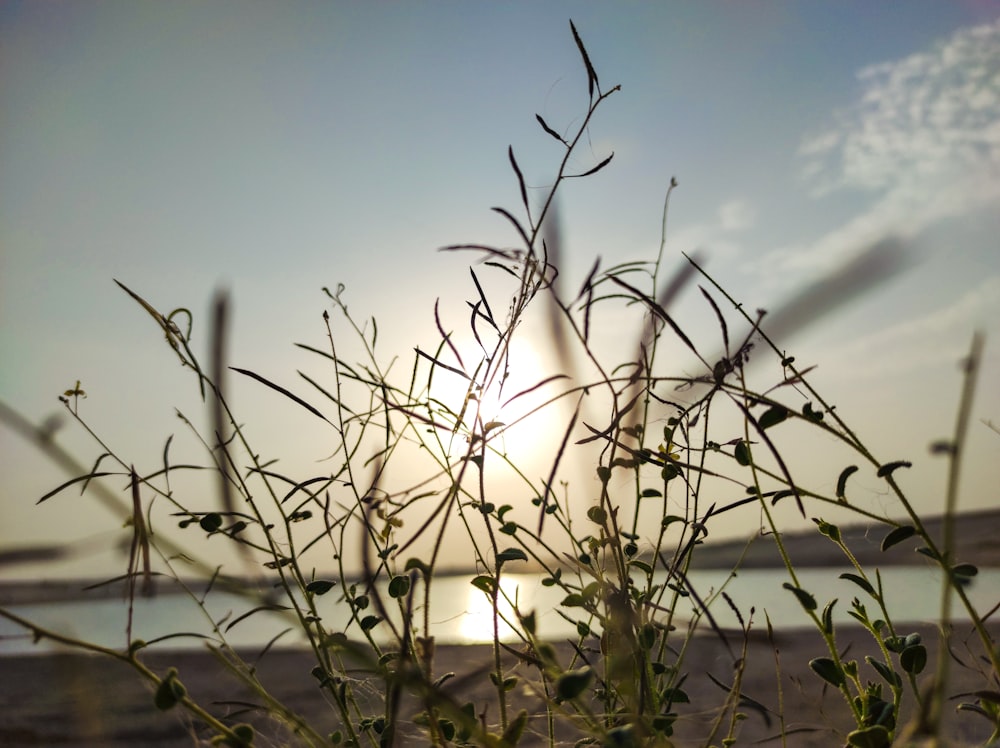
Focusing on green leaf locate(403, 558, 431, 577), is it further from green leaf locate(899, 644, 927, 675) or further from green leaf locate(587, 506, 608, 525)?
green leaf locate(899, 644, 927, 675)

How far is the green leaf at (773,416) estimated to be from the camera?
0.59 meters

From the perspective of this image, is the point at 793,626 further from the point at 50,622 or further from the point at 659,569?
the point at 50,622

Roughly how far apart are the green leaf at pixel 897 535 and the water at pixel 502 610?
0.19 feet

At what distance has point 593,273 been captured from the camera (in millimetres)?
533

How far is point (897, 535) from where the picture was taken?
2.23 ft

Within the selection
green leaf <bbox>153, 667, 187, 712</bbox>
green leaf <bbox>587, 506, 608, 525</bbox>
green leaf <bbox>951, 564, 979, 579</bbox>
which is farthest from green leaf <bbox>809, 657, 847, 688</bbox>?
green leaf <bbox>153, 667, 187, 712</bbox>

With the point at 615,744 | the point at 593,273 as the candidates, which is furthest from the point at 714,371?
the point at 615,744

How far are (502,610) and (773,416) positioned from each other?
0.48m

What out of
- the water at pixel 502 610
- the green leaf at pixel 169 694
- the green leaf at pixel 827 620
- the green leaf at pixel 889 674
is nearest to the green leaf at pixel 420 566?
the water at pixel 502 610

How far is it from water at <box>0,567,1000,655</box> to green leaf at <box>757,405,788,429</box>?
0.59 ft

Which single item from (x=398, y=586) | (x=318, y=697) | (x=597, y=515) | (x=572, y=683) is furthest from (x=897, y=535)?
(x=318, y=697)

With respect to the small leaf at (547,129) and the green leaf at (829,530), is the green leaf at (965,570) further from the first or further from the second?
the small leaf at (547,129)

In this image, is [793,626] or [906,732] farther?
[793,626]

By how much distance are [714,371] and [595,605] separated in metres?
0.30
